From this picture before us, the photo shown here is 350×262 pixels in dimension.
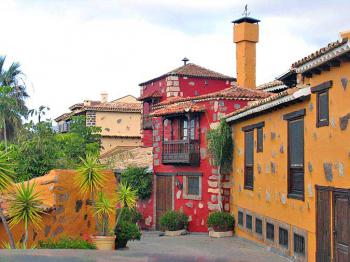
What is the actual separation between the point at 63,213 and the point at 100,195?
1.20m

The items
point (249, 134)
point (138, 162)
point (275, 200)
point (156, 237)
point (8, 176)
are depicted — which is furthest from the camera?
point (138, 162)

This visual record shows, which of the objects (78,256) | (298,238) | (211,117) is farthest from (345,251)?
(211,117)

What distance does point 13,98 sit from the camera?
3747 centimetres

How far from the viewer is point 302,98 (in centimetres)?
1552

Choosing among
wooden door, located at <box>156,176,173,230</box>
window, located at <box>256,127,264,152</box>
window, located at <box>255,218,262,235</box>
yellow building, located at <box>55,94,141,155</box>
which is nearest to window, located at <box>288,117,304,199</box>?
window, located at <box>256,127,264,152</box>

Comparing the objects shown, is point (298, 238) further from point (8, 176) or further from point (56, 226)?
point (8, 176)

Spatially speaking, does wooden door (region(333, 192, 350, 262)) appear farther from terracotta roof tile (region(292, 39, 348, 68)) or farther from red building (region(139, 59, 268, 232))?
red building (region(139, 59, 268, 232))

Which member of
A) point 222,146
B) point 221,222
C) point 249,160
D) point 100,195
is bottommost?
point 221,222

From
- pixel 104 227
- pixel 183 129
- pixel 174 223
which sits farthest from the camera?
pixel 183 129

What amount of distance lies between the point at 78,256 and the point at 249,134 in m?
11.4

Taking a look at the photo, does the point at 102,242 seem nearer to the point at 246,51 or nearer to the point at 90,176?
the point at 90,176

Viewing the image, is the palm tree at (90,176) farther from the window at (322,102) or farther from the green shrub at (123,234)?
the window at (322,102)

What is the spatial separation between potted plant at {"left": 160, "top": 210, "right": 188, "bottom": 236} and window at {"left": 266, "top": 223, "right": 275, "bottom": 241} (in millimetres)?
7208

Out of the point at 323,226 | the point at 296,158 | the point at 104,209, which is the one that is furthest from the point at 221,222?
the point at 323,226
